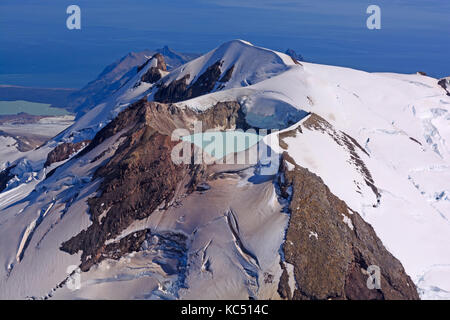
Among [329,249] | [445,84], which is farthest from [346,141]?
[445,84]

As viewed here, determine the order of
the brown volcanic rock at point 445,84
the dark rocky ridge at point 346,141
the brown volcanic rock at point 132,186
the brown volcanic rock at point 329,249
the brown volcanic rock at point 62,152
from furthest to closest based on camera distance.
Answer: the brown volcanic rock at point 445,84 → the brown volcanic rock at point 62,152 → the dark rocky ridge at point 346,141 → the brown volcanic rock at point 132,186 → the brown volcanic rock at point 329,249

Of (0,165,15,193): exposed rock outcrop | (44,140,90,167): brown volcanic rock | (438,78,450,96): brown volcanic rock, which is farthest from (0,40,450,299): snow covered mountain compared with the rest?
(438,78,450,96): brown volcanic rock

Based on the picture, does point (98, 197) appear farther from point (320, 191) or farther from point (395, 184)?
point (395, 184)

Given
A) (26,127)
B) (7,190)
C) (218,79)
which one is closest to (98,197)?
(7,190)

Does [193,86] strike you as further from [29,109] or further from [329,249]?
[29,109]

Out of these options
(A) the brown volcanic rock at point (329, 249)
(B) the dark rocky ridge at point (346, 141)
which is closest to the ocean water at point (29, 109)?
(B) the dark rocky ridge at point (346, 141)

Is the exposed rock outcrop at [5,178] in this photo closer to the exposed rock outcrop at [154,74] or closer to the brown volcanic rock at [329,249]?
the exposed rock outcrop at [154,74]

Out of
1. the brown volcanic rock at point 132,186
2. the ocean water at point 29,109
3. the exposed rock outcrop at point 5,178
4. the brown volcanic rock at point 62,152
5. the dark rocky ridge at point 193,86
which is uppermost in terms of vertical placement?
the dark rocky ridge at point 193,86

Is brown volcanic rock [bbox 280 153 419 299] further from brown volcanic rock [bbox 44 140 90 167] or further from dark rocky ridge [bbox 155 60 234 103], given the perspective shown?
brown volcanic rock [bbox 44 140 90 167]
